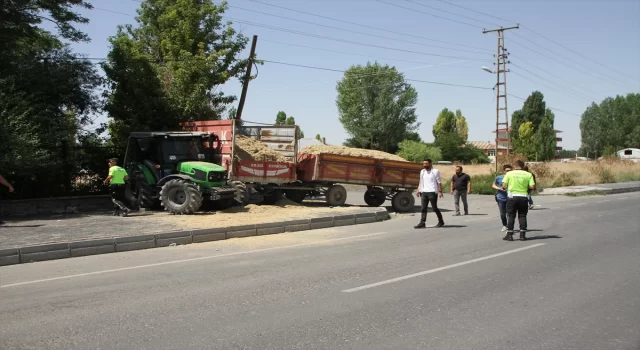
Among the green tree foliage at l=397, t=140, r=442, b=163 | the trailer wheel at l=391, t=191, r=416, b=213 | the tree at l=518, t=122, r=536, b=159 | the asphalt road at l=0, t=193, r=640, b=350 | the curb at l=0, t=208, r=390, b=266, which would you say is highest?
the tree at l=518, t=122, r=536, b=159

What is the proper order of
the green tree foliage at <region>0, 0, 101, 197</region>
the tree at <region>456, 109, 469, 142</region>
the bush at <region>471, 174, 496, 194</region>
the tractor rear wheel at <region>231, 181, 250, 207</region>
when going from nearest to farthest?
the green tree foliage at <region>0, 0, 101, 197</region> → the tractor rear wheel at <region>231, 181, 250, 207</region> → the bush at <region>471, 174, 496, 194</region> → the tree at <region>456, 109, 469, 142</region>

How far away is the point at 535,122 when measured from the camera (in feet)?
292

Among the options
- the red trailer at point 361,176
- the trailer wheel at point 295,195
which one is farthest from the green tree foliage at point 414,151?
the trailer wheel at point 295,195

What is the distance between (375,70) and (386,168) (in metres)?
58.8

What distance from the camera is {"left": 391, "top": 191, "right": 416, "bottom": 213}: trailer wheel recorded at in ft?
62.7

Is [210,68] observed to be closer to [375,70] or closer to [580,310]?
[580,310]

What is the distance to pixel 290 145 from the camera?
18000 mm

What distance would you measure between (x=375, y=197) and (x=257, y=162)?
16.8 ft

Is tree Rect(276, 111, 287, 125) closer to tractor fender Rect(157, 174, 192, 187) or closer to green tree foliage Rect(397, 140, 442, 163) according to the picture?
green tree foliage Rect(397, 140, 442, 163)

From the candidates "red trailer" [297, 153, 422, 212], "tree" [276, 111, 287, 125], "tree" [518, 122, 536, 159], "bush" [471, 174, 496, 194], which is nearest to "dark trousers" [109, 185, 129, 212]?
"red trailer" [297, 153, 422, 212]

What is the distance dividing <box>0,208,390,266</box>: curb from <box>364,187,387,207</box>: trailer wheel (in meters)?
4.71

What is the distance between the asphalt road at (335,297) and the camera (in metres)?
5.02

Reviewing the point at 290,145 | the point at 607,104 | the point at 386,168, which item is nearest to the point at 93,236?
the point at 290,145

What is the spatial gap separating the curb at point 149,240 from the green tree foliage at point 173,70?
850cm
